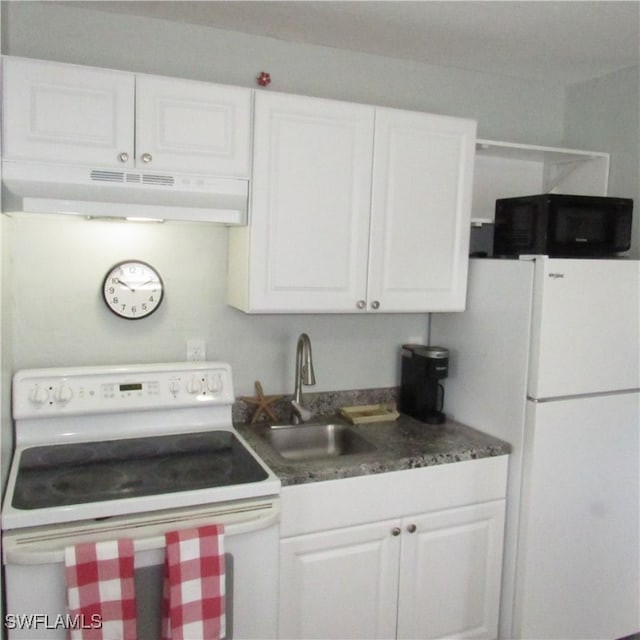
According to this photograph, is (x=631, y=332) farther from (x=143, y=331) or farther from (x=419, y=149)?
(x=143, y=331)

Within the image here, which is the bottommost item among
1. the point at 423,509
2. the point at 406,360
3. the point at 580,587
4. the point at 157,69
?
the point at 580,587

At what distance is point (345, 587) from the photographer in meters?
2.06

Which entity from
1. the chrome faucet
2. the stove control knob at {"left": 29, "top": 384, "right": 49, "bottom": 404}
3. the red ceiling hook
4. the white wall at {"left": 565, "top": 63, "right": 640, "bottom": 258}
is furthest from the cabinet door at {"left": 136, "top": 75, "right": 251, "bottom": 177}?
the white wall at {"left": 565, "top": 63, "right": 640, "bottom": 258}

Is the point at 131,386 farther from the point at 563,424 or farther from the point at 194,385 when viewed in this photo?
the point at 563,424

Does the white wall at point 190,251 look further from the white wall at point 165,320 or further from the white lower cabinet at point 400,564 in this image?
the white lower cabinet at point 400,564

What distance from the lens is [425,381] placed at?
2.54m

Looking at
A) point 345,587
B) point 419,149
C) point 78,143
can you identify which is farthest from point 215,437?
point 419,149

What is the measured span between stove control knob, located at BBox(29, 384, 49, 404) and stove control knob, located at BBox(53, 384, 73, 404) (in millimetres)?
28

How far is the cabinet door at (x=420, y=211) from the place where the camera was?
7.38 ft

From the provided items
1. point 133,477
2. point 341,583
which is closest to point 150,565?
point 133,477

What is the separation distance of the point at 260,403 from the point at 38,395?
2.71ft

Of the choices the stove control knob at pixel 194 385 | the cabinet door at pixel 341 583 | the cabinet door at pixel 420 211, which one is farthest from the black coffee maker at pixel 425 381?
the stove control knob at pixel 194 385

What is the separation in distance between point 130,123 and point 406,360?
1.46 m

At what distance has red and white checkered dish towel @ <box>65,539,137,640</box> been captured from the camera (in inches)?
60.9
